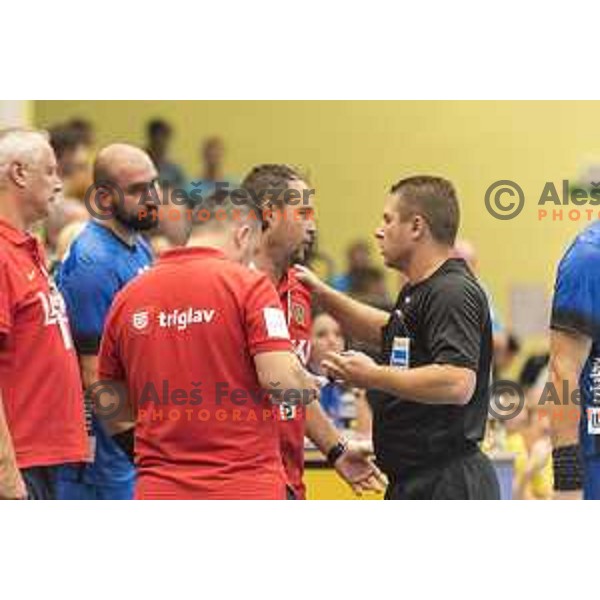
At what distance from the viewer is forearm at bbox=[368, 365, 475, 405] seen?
6.27 metres

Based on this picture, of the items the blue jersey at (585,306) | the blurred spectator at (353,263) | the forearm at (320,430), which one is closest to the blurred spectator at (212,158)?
the blurred spectator at (353,263)

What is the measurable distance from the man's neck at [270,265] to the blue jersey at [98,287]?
0.95 metres

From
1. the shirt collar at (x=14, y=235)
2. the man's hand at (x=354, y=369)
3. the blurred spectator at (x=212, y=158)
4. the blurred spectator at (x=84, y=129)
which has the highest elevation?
the blurred spectator at (x=84, y=129)

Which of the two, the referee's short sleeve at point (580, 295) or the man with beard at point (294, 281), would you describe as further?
the man with beard at point (294, 281)

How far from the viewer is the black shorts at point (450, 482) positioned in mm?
6672

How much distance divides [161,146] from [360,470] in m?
6.63

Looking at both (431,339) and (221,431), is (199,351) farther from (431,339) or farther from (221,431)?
(431,339)

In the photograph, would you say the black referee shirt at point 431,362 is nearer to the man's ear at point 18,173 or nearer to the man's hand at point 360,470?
the man's hand at point 360,470

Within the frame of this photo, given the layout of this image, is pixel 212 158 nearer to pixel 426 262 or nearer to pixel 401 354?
pixel 426 262

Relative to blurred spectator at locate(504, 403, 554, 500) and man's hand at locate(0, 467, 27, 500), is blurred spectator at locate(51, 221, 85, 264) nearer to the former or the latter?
man's hand at locate(0, 467, 27, 500)

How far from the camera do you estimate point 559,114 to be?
519 inches

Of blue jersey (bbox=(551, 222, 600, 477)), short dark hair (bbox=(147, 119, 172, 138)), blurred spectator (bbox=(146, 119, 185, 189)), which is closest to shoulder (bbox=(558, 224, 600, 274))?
blue jersey (bbox=(551, 222, 600, 477))

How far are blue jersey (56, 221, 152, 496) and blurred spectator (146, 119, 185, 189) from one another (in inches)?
196

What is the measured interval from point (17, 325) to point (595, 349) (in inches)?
88.2
